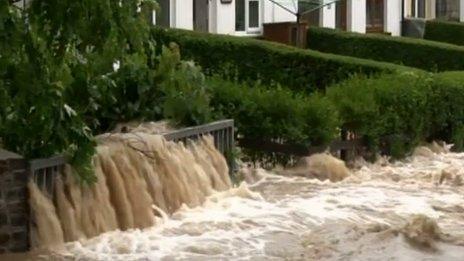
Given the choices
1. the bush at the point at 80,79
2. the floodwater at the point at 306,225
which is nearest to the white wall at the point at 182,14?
the floodwater at the point at 306,225

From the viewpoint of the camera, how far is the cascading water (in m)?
10.1

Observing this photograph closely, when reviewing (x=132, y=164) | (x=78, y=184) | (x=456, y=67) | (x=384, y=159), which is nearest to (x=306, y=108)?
(x=384, y=159)

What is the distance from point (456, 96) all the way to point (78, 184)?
8.63 m

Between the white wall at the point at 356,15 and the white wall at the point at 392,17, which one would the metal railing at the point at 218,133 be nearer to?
the white wall at the point at 356,15

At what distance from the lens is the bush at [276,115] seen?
1446 centimetres

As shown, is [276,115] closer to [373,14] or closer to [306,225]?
[306,225]

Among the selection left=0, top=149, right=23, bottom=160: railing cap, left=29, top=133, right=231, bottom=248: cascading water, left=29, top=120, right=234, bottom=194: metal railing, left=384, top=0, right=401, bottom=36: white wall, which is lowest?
left=29, top=133, right=231, bottom=248: cascading water

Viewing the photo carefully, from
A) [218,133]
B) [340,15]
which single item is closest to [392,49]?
[340,15]

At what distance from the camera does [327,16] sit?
32281mm

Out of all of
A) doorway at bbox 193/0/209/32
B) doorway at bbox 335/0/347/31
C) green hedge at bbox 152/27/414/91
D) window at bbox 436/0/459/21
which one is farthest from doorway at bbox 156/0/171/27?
window at bbox 436/0/459/21

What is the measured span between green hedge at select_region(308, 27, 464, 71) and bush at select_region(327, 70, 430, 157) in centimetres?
670

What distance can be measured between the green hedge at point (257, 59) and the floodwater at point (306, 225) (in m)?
6.46

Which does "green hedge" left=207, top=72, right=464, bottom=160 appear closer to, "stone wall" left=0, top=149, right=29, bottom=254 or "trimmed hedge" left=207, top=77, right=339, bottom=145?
"trimmed hedge" left=207, top=77, right=339, bottom=145

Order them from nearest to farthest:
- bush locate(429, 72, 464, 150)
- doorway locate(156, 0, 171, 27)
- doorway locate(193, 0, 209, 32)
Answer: bush locate(429, 72, 464, 150), doorway locate(156, 0, 171, 27), doorway locate(193, 0, 209, 32)
